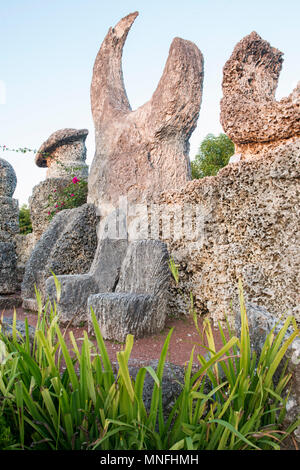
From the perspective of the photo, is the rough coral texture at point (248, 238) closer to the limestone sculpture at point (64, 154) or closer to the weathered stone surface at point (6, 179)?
the limestone sculpture at point (64, 154)

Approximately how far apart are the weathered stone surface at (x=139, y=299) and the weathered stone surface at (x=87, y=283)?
48 cm

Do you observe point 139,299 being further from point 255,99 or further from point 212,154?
point 212,154

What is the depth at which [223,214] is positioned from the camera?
10.2 feet

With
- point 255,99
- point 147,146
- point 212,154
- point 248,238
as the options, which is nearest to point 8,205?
point 147,146

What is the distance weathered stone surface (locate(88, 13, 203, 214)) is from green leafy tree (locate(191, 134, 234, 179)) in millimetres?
9324

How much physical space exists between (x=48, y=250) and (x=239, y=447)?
398 centimetres

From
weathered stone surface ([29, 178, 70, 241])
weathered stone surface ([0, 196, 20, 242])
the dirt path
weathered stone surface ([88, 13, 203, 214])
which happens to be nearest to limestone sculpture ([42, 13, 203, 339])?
weathered stone surface ([88, 13, 203, 214])

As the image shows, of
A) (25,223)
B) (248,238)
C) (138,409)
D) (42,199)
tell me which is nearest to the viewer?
(138,409)

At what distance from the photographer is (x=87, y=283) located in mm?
3762

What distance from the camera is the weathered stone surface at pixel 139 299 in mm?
2840

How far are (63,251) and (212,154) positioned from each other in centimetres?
1147
